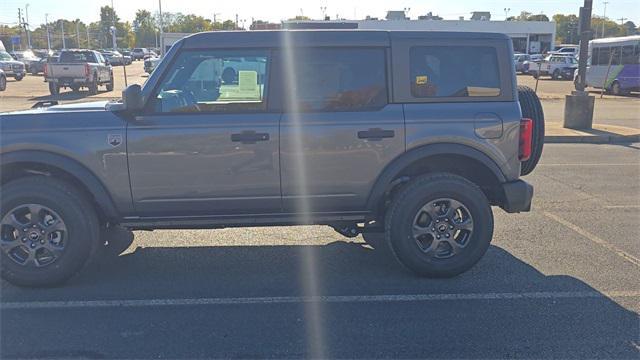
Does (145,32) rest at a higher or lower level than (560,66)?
higher

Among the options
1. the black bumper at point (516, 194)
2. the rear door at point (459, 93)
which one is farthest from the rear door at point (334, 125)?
the black bumper at point (516, 194)

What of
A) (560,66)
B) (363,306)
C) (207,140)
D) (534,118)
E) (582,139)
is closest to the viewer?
(363,306)

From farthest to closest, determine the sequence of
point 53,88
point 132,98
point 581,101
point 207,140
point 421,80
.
Result: point 53,88 → point 581,101 → point 421,80 → point 207,140 → point 132,98

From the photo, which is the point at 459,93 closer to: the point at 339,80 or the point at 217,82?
the point at 339,80

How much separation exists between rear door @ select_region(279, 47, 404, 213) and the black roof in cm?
7

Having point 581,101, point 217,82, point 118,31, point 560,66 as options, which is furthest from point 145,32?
point 217,82

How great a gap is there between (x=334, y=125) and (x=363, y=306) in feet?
4.72

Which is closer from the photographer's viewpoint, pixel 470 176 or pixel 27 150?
pixel 27 150

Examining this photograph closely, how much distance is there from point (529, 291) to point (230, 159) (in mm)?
2617

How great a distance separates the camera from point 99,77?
2486cm

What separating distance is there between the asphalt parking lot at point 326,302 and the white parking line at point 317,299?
2 cm

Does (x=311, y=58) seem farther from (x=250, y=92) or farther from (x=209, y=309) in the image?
(x=209, y=309)

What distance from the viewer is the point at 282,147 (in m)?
4.27

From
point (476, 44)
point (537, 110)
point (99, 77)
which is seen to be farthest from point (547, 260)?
point (99, 77)
